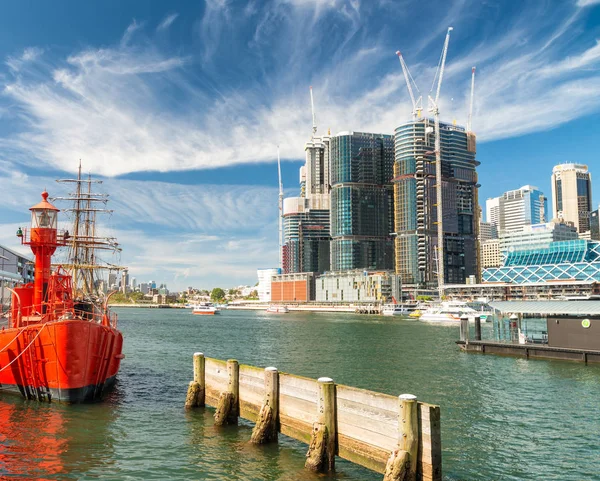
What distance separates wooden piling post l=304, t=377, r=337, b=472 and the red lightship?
52.9 feet

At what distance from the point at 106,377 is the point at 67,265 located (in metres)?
49.3

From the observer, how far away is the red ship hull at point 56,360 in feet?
95.8

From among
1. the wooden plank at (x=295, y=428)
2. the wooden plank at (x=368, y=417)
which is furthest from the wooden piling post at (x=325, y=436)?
the wooden plank at (x=295, y=428)

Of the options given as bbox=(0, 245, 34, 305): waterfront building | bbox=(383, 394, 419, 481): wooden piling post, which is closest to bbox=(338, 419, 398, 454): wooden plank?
bbox=(383, 394, 419, 481): wooden piling post

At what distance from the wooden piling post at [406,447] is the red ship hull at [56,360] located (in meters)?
19.9

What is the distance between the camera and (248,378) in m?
25.7

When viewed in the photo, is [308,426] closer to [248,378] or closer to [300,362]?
[248,378]

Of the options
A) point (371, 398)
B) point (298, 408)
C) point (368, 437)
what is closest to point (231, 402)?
point (298, 408)

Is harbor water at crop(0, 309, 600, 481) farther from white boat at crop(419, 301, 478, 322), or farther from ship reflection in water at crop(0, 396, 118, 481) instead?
white boat at crop(419, 301, 478, 322)

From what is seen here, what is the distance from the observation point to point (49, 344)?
29344 mm

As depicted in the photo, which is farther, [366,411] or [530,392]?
[530,392]

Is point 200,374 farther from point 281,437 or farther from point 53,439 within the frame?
point 53,439

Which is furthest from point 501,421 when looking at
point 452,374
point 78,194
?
point 78,194

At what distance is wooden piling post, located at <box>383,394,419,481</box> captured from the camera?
53.4 feet
